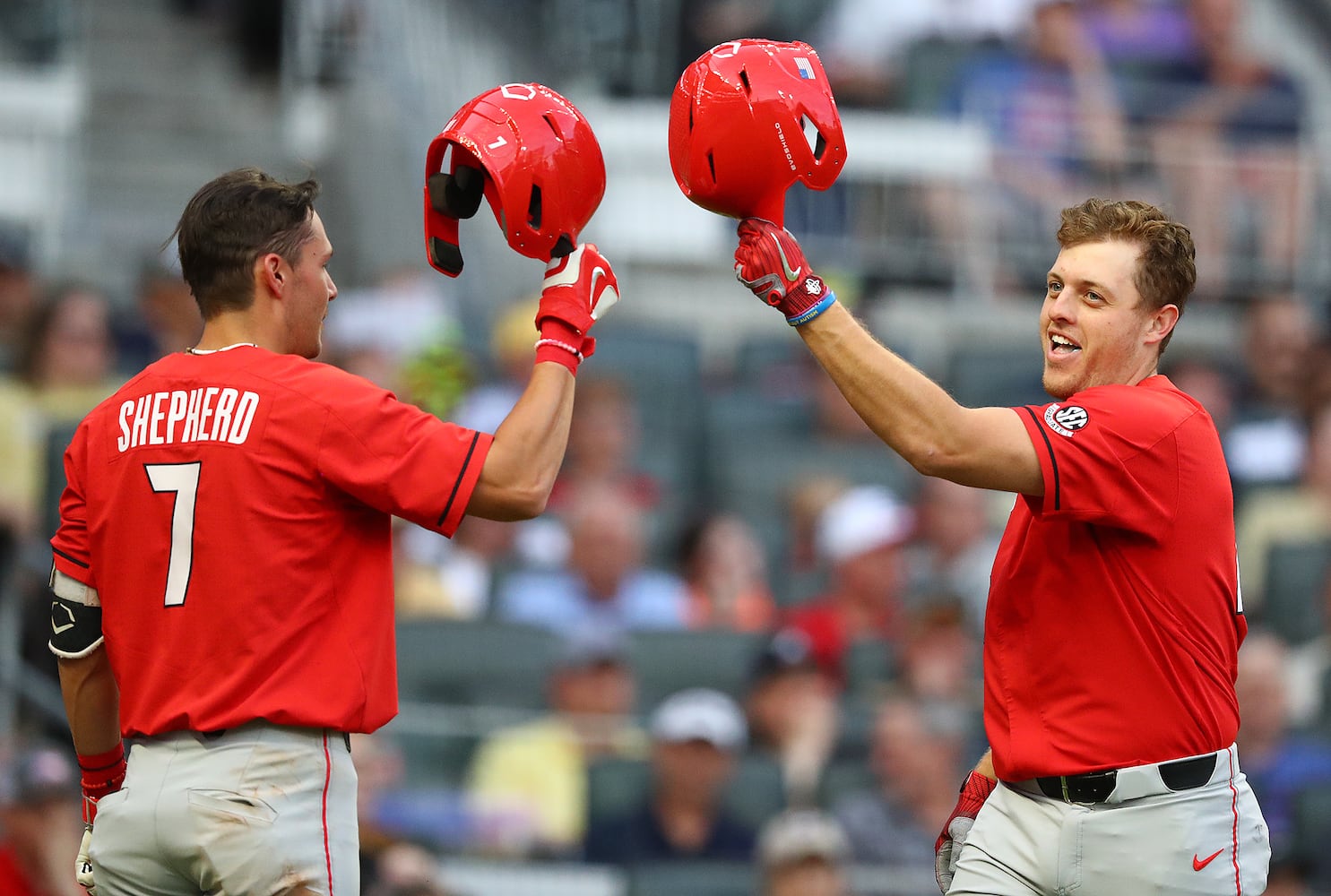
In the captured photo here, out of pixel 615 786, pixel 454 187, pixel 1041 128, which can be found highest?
pixel 1041 128

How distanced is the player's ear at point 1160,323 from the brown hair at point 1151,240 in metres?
0.01

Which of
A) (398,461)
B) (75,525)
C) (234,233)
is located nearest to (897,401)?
A: (398,461)

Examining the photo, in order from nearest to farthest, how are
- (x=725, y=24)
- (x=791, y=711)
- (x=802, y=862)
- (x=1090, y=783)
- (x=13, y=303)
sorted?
(x=1090, y=783) < (x=802, y=862) < (x=791, y=711) < (x=13, y=303) < (x=725, y=24)

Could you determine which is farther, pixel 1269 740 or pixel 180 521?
pixel 1269 740

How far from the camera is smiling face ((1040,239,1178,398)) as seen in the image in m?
3.85

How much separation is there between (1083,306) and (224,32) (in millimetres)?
9862

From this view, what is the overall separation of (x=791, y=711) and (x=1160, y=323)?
3.96 m

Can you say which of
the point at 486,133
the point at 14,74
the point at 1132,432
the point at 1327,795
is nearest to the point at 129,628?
the point at 486,133

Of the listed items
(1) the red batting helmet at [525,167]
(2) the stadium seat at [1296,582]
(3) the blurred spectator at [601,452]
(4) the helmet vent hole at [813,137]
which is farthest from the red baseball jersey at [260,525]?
(2) the stadium seat at [1296,582]

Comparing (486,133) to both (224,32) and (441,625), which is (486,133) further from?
(224,32)

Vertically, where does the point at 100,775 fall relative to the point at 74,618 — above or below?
below

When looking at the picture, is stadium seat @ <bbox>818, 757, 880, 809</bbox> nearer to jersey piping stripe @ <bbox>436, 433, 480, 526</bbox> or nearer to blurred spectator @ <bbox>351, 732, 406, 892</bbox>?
blurred spectator @ <bbox>351, 732, 406, 892</bbox>

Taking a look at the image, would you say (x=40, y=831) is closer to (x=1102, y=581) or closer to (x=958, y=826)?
(x=958, y=826)

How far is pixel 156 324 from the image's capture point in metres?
9.24
